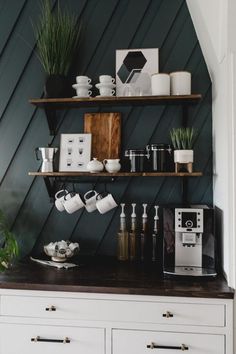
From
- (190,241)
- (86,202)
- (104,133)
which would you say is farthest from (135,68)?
(190,241)

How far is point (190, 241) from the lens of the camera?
5.99 ft

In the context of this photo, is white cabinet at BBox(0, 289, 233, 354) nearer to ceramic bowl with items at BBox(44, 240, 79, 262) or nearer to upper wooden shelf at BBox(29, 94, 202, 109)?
ceramic bowl with items at BBox(44, 240, 79, 262)

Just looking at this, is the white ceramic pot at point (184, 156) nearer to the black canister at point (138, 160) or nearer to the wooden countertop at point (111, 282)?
the black canister at point (138, 160)

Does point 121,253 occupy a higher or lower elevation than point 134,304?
higher

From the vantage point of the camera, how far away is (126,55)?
7.05 feet

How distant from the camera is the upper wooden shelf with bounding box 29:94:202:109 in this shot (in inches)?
76.0

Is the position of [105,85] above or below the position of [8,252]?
above

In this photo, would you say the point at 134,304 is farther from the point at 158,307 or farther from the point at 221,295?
the point at 221,295

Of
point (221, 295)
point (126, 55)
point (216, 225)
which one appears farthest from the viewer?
point (126, 55)

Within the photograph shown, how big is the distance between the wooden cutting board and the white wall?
0.61m

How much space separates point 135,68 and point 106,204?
860 millimetres

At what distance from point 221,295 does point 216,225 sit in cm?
53

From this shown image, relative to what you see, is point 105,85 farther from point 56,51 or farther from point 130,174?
point 130,174

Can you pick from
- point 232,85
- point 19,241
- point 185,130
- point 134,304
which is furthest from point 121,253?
point 232,85
